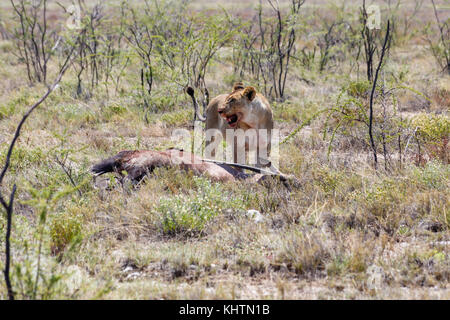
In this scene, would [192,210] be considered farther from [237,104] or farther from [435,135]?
[435,135]

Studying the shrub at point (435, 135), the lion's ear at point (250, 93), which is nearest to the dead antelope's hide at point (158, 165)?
the lion's ear at point (250, 93)

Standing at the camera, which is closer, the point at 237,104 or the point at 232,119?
the point at 237,104

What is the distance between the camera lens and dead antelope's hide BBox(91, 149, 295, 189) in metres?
5.01

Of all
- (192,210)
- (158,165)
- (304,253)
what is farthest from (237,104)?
(304,253)

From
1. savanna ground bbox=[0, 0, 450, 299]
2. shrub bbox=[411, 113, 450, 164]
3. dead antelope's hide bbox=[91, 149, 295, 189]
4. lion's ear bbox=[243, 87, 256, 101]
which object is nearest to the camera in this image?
savanna ground bbox=[0, 0, 450, 299]

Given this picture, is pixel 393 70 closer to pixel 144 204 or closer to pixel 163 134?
pixel 163 134

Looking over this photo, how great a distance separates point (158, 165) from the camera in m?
5.09

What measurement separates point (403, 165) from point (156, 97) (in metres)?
5.34

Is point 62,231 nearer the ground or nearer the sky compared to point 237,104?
nearer the ground

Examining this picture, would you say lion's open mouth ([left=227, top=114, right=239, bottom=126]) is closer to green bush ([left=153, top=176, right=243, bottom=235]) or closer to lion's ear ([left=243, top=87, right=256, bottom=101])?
lion's ear ([left=243, top=87, right=256, bottom=101])

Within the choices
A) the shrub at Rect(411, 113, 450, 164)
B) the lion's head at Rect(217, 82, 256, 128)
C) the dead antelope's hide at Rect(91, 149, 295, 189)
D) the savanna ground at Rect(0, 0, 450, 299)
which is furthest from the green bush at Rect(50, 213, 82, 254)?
the shrub at Rect(411, 113, 450, 164)

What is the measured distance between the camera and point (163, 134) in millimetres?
7598

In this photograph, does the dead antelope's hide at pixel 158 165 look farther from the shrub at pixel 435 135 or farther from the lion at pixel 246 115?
the shrub at pixel 435 135

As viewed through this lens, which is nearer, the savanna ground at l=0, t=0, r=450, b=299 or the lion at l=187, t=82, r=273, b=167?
the savanna ground at l=0, t=0, r=450, b=299
